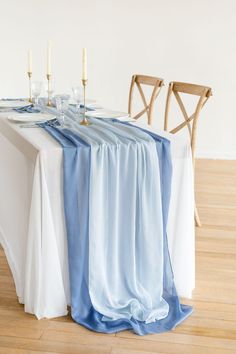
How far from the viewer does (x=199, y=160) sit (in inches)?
197

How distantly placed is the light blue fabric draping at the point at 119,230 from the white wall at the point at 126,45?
2795 mm

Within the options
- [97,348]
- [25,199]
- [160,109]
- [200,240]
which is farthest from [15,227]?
[160,109]

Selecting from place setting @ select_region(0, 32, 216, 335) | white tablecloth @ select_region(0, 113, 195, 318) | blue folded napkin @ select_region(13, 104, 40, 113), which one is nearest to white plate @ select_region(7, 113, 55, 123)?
white tablecloth @ select_region(0, 113, 195, 318)

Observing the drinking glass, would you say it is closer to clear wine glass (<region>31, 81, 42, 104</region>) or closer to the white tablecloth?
the white tablecloth

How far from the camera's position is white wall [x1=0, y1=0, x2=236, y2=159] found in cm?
479

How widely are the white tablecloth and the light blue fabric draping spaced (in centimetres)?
5

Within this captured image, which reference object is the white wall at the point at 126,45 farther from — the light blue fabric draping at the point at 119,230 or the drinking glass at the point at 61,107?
the light blue fabric draping at the point at 119,230

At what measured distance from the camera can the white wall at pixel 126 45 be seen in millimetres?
4785

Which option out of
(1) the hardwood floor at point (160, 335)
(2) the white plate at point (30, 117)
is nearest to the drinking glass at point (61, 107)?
(2) the white plate at point (30, 117)

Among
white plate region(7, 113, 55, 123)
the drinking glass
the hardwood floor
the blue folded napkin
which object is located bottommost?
the hardwood floor

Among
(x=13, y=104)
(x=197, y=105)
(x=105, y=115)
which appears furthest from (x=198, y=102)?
(x=13, y=104)

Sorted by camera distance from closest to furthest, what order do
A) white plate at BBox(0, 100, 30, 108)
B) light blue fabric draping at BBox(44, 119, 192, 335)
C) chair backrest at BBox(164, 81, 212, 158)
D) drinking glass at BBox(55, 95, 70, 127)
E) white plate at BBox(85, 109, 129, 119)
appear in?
light blue fabric draping at BBox(44, 119, 192, 335)
drinking glass at BBox(55, 95, 70, 127)
white plate at BBox(85, 109, 129, 119)
chair backrest at BBox(164, 81, 212, 158)
white plate at BBox(0, 100, 30, 108)

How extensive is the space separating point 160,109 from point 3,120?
249 centimetres

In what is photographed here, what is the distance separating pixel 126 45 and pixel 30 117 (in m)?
2.44
